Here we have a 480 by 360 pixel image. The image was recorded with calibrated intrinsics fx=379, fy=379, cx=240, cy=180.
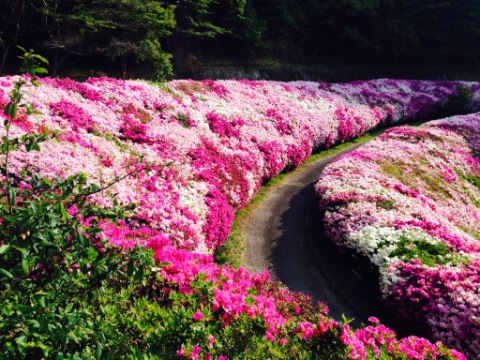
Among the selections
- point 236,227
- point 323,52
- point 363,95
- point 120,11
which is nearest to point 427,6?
point 323,52

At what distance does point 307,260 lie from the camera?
12.8 metres

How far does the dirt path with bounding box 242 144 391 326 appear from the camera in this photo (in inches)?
430

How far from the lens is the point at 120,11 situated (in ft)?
82.6

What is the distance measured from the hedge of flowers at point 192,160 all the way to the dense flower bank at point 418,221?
169 cm

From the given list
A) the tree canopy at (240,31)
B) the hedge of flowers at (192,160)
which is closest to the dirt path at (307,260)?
the hedge of flowers at (192,160)

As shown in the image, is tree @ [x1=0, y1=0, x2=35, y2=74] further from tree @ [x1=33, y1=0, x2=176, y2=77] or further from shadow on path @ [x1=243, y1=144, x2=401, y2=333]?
shadow on path @ [x1=243, y1=144, x2=401, y2=333]

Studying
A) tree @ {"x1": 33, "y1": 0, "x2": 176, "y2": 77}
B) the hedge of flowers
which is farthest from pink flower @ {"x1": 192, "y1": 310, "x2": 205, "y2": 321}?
tree @ {"x1": 33, "y1": 0, "x2": 176, "y2": 77}

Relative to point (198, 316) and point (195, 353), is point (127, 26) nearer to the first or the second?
point (198, 316)

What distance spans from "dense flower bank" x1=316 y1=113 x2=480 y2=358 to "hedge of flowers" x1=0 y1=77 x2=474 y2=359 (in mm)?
1686

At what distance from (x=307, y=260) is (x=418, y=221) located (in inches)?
166

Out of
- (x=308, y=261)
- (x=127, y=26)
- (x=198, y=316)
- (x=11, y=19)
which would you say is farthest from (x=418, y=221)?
(x=11, y=19)

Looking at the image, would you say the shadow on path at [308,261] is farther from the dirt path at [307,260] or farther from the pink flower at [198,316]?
the pink flower at [198,316]

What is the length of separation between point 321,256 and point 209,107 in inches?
420

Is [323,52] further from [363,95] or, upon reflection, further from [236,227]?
[236,227]
